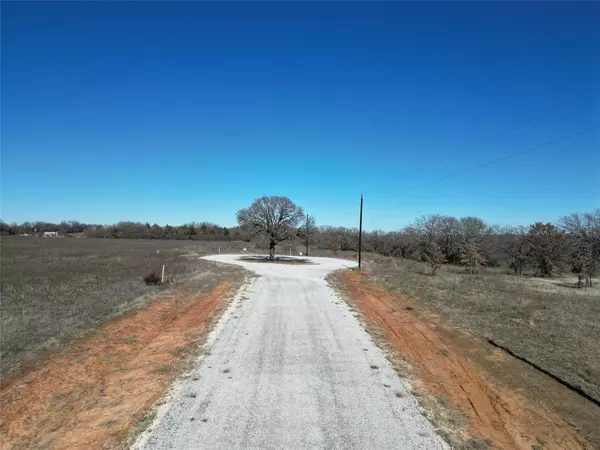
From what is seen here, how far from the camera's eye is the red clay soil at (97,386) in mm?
6293

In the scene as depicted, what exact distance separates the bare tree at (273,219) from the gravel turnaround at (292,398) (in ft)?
95.7

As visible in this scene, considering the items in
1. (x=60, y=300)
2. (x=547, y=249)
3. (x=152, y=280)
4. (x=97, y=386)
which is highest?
(x=547, y=249)

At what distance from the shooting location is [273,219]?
41656mm

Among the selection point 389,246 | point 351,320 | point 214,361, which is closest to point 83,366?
point 214,361

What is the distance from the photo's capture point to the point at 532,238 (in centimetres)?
3925

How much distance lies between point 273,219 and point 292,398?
3491cm

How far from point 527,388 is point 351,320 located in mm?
6253

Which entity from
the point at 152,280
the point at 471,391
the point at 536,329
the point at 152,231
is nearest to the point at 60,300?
the point at 152,280

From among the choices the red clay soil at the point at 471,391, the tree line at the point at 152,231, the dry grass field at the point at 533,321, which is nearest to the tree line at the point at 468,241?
the dry grass field at the point at 533,321

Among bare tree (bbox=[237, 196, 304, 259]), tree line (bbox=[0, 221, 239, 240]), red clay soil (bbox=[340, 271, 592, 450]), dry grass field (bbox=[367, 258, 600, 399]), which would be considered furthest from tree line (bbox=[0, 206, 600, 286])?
tree line (bbox=[0, 221, 239, 240])

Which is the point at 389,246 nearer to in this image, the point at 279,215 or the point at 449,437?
the point at 279,215

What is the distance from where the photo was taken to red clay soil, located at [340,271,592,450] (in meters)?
6.11

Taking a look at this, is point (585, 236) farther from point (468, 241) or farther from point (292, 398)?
point (292, 398)

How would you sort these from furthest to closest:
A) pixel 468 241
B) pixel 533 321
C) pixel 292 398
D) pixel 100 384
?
pixel 468 241, pixel 533 321, pixel 100 384, pixel 292 398
